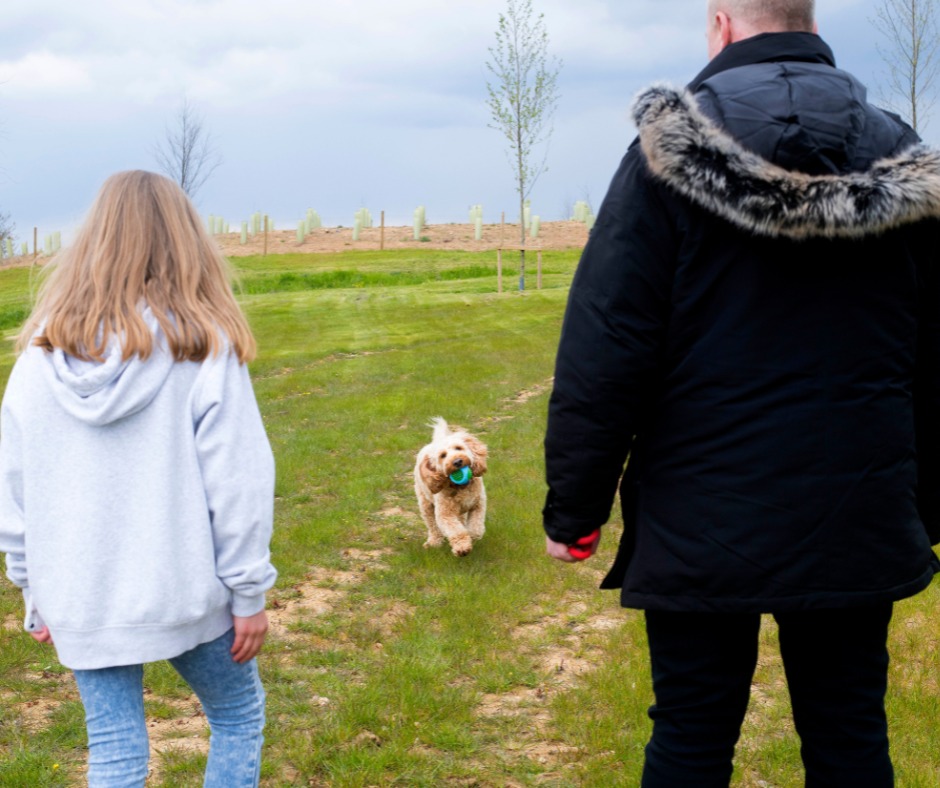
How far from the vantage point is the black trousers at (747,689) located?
2436 mm

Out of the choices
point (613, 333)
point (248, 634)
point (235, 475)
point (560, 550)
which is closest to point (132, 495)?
point (235, 475)

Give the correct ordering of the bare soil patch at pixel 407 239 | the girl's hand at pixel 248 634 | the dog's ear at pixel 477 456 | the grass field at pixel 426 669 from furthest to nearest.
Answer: the bare soil patch at pixel 407 239
the dog's ear at pixel 477 456
the grass field at pixel 426 669
the girl's hand at pixel 248 634

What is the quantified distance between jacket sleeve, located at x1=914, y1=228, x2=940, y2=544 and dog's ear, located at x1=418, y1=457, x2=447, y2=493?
155 inches

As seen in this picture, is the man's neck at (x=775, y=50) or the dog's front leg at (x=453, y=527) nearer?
A: the man's neck at (x=775, y=50)

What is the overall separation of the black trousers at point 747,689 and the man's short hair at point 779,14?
4.61 ft

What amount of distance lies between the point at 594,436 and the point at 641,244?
47 centimetres

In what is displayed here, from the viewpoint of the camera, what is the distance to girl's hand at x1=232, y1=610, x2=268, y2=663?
2.64 m

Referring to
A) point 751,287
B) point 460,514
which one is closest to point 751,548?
point 751,287

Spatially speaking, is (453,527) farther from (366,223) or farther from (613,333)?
(366,223)

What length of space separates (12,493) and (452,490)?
4.13 meters

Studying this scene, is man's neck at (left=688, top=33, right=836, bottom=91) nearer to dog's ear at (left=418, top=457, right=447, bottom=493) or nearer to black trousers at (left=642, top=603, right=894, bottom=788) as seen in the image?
black trousers at (left=642, top=603, right=894, bottom=788)

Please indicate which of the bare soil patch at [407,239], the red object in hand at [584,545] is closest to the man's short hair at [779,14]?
the red object in hand at [584,545]

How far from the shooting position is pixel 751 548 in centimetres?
234

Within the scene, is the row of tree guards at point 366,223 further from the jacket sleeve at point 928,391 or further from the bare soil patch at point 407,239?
the jacket sleeve at point 928,391
